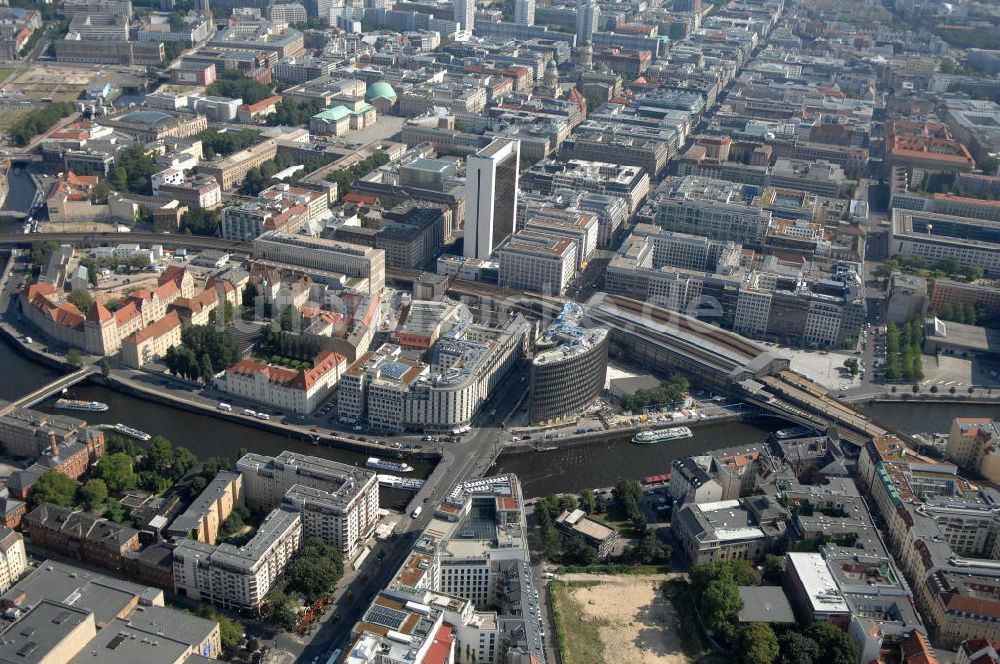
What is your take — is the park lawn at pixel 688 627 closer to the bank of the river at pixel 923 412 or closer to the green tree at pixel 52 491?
the bank of the river at pixel 923 412

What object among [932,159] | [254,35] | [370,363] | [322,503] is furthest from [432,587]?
[254,35]

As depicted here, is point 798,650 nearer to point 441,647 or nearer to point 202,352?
point 441,647

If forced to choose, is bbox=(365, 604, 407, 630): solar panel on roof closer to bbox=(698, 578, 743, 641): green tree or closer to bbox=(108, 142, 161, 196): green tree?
bbox=(698, 578, 743, 641): green tree

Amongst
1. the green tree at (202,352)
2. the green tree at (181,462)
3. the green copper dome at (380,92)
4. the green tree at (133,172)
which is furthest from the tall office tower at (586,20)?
the green tree at (181,462)

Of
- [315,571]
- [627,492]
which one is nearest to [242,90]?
[627,492]

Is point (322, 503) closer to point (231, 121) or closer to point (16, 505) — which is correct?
point (16, 505)

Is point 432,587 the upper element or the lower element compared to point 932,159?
lower
